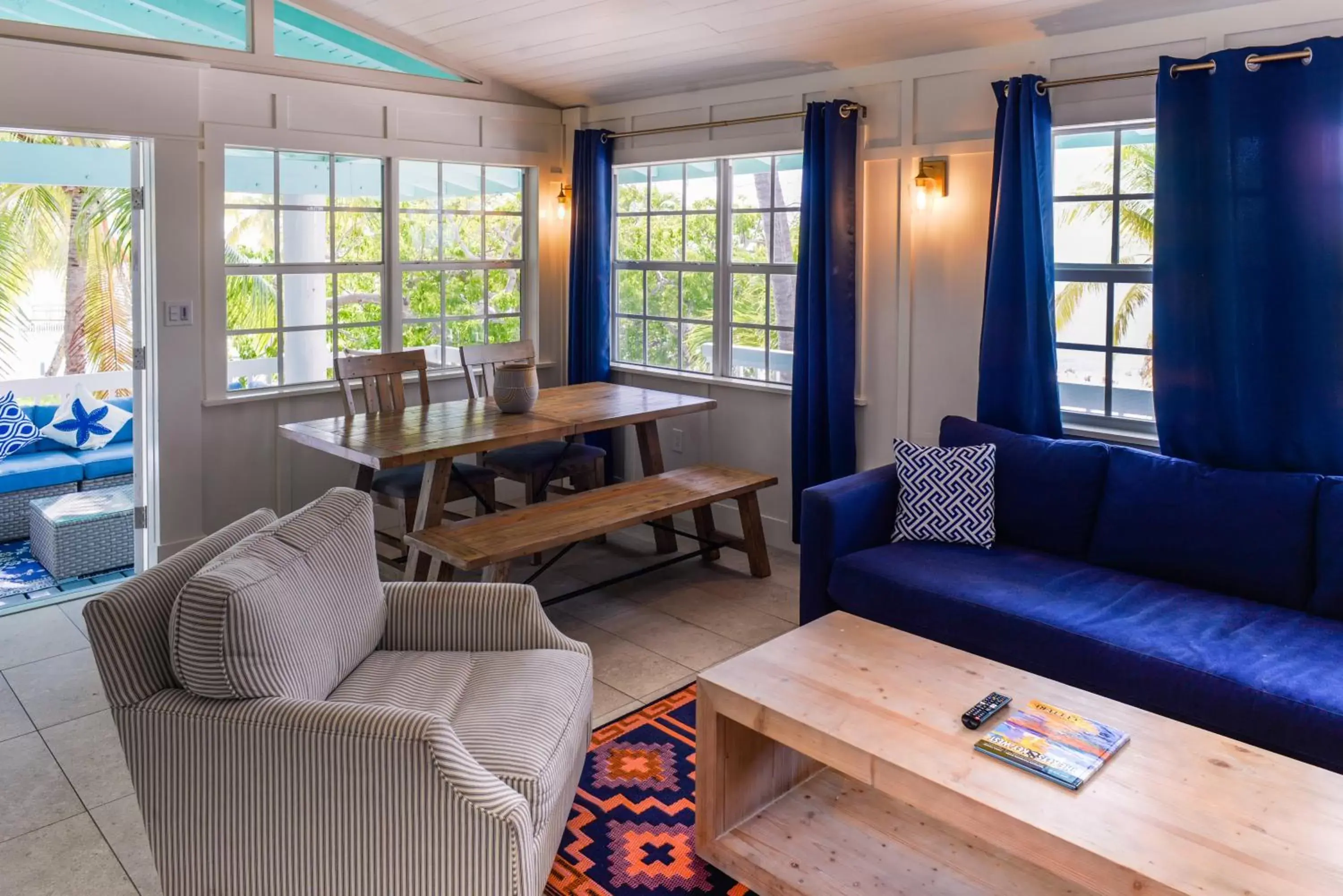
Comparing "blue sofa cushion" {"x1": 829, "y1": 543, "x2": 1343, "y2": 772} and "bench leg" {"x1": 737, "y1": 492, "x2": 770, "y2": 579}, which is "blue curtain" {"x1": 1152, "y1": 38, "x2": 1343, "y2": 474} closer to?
"blue sofa cushion" {"x1": 829, "y1": 543, "x2": 1343, "y2": 772}

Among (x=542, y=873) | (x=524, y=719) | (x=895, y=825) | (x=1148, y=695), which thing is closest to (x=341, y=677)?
(x=524, y=719)

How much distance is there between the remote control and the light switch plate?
143 inches

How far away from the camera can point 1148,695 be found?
9.18ft

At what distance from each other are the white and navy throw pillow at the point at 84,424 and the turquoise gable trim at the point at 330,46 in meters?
2.60

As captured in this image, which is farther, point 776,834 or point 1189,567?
point 1189,567

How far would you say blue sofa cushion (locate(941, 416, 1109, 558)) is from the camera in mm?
3627

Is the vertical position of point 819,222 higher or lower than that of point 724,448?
higher

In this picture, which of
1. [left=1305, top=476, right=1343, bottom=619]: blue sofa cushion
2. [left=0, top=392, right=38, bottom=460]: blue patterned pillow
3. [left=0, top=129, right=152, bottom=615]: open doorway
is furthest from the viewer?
[left=0, top=392, right=38, bottom=460]: blue patterned pillow

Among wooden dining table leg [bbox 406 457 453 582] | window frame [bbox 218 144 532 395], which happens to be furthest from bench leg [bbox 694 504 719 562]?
window frame [bbox 218 144 532 395]

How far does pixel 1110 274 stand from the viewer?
12.9ft

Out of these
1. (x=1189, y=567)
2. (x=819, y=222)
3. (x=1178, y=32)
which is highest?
(x=1178, y=32)

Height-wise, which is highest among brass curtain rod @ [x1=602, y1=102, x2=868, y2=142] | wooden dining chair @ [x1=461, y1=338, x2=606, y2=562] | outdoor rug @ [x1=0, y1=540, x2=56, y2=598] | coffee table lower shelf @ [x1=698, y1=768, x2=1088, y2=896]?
brass curtain rod @ [x1=602, y1=102, x2=868, y2=142]

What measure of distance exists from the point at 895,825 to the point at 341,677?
1374 millimetres

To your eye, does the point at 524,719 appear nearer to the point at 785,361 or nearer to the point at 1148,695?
the point at 1148,695
